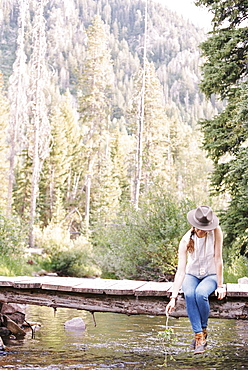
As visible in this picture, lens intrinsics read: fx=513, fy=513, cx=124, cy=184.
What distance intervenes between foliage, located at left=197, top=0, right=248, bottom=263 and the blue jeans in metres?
6.39

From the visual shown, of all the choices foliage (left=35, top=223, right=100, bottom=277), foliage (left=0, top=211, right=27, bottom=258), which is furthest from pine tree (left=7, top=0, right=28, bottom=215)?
foliage (left=0, top=211, right=27, bottom=258)

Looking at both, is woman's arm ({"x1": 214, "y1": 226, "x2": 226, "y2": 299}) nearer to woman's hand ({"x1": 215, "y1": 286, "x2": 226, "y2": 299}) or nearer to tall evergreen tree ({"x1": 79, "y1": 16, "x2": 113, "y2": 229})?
woman's hand ({"x1": 215, "y1": 286, "x2": 226, "y2": 299})

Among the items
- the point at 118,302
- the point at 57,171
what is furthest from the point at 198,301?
the point at 57,171

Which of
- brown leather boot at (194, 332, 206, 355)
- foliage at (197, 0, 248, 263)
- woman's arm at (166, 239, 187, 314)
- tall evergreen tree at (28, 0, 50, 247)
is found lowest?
brown leather boot at (194, 332, 206, 355)

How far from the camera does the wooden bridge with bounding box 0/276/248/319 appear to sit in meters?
6.85

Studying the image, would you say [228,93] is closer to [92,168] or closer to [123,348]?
[123,348]

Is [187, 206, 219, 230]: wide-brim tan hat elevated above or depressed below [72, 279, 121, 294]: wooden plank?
above

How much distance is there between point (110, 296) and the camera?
743 centimetres

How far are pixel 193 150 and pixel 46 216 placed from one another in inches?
910

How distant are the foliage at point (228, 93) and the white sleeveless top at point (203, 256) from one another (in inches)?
246

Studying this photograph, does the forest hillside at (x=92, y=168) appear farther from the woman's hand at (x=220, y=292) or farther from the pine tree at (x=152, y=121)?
the woman's hand at (x=220, y=292)

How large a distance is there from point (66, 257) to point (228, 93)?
14953 millimetres

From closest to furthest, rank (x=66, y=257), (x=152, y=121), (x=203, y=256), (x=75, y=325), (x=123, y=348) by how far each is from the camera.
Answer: (x=203, y=256), (x=123, y=348), (x=75, y=325), (x=66, y=257), (x=152, y=121)

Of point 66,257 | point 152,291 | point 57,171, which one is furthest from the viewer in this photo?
point 57,171
